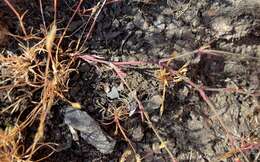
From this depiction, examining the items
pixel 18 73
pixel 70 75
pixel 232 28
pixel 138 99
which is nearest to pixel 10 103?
pixel 18 73

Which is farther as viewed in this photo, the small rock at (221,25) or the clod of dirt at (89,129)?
the small rock at (221,25)

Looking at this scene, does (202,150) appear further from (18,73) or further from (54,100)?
(18,73)

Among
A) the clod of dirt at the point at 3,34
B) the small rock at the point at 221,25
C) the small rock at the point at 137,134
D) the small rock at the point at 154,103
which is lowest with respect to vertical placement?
the small rock at the point at 137,134

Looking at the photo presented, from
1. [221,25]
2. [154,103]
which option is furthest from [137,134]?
[221,25]

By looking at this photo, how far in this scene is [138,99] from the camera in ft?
5.10

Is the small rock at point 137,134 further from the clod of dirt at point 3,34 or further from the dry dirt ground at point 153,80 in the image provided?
the clod of dirt at point 3,34

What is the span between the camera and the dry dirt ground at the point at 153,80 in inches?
59.1

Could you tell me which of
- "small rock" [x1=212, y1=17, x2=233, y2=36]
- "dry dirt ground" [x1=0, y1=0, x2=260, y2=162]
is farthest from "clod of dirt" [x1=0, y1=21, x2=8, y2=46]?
"small rock" [x1=212, y1=17, x2=233, y2=36]

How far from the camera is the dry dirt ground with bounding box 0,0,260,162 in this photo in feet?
4.92

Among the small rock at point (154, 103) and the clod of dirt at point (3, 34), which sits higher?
the clod of dirt at point (3, 34)

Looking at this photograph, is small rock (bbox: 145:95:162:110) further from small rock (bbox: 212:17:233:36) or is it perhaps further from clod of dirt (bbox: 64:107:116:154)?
small rock (bbox: 212:17:233:36)

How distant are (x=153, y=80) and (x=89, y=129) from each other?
28 centimetres

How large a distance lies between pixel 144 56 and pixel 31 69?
38 centimetres

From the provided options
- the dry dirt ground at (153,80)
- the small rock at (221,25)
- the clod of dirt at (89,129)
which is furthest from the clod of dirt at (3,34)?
the small rock at (221,25)
